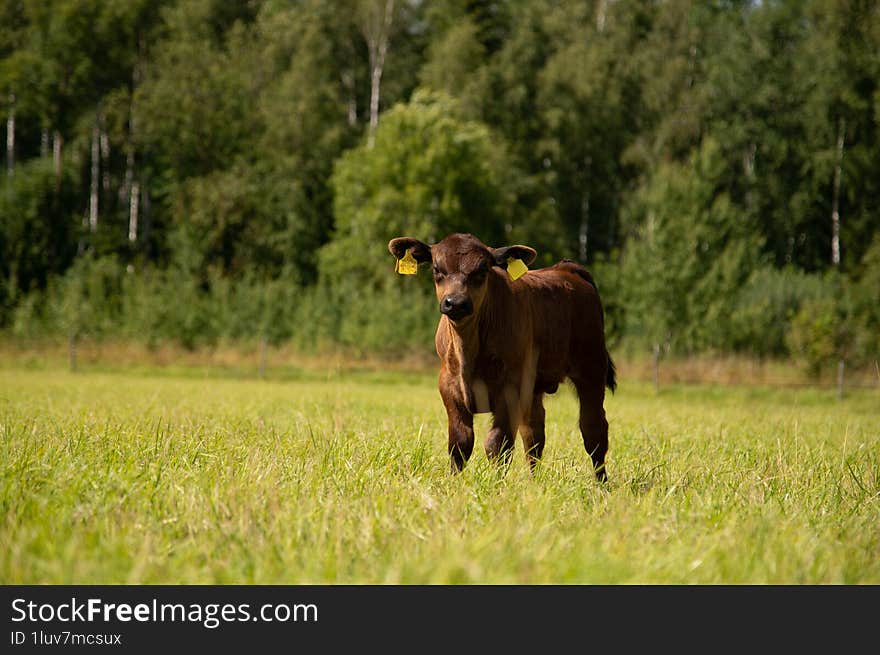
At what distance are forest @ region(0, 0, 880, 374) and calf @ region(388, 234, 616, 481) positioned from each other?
2856 centimetres

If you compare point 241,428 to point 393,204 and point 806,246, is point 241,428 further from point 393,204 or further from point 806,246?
point 806,246

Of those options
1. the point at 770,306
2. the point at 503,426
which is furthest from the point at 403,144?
the point at 503,426

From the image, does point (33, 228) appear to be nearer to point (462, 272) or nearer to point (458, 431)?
point (462, 272)

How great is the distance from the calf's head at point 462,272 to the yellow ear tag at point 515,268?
0.17 m

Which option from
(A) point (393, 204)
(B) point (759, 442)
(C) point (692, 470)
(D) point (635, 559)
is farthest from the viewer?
(A) point (393, 204)

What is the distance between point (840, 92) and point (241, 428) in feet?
150

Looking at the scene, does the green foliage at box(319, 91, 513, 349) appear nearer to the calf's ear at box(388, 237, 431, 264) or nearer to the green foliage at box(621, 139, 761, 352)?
the green foliage at box(621, 139, 761, 352)

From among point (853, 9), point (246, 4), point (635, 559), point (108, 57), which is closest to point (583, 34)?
point (853, 9)

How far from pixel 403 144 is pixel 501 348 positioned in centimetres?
3466

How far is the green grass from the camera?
3207 millimetres

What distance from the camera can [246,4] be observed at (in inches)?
2064

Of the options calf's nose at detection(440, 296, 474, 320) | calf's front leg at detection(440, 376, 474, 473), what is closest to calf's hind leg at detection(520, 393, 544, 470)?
calf's front leg at detection(440, 376, 474, 473)

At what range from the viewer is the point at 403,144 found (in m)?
39.5

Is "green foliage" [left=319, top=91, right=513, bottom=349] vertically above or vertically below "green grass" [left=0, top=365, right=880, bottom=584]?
above
